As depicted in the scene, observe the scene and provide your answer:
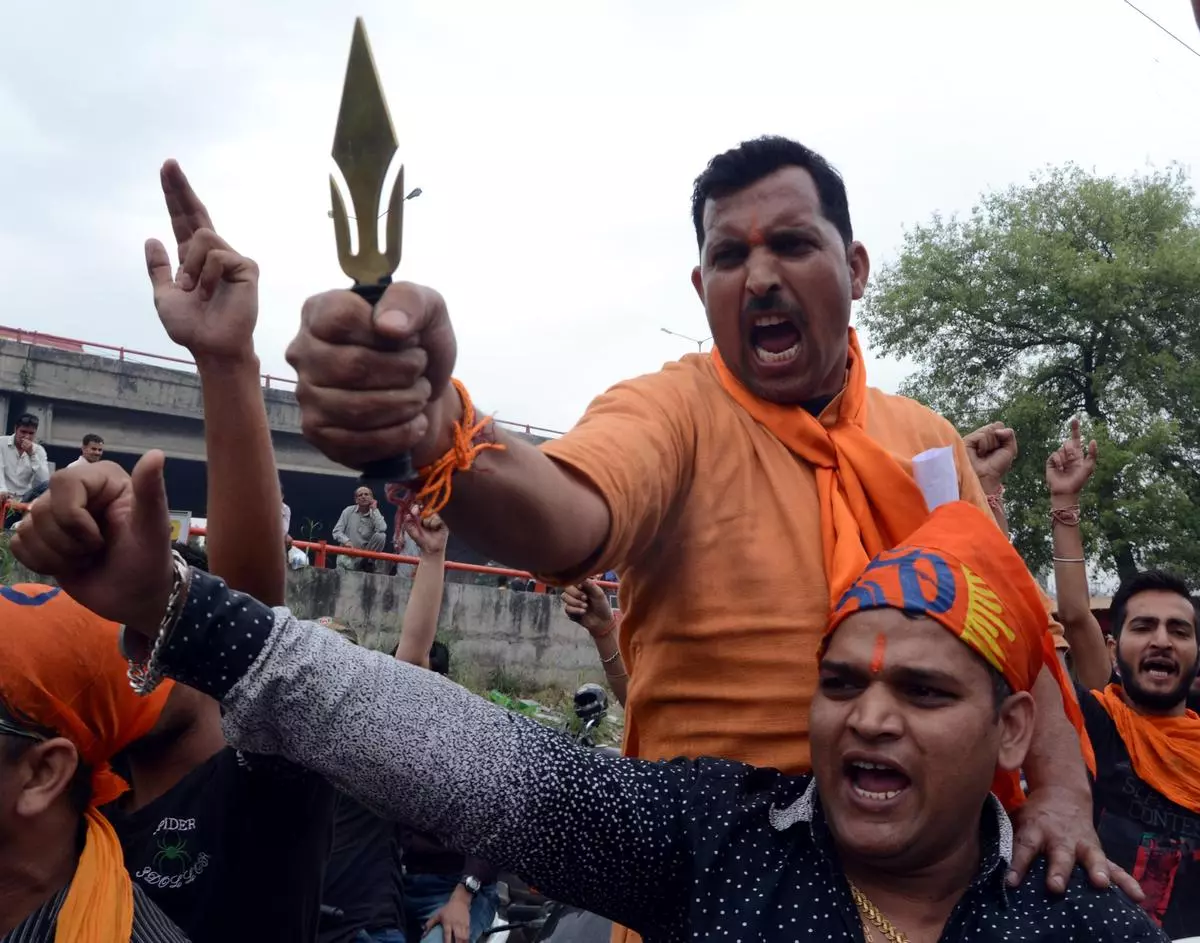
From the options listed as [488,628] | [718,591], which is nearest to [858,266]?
[718,591]

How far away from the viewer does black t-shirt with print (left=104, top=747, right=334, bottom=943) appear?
80.9 inches

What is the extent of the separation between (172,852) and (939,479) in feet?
5.32

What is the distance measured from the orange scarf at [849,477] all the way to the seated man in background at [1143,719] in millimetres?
2173

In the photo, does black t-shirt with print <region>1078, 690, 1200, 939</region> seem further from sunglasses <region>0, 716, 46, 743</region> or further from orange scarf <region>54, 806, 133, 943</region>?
sunglasses <region>0, 716, 46, 743</region>

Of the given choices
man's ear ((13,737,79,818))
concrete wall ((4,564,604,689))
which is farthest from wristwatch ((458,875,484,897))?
concrete wall ((4,564,604,689))

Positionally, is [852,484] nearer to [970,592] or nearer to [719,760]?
[970,592]

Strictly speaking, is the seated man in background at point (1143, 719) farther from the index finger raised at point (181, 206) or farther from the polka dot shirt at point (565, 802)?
the index finger raised at point (181, 206)

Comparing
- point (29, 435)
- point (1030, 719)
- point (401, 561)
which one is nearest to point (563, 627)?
point (401, 561)

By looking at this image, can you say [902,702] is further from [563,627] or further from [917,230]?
[917,230]

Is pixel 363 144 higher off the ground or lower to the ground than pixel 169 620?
higher

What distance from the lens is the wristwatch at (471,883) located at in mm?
4582

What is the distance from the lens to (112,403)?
638 inches

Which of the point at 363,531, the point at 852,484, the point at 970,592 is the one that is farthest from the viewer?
the point at 363,531

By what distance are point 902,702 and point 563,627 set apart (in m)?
10.7
